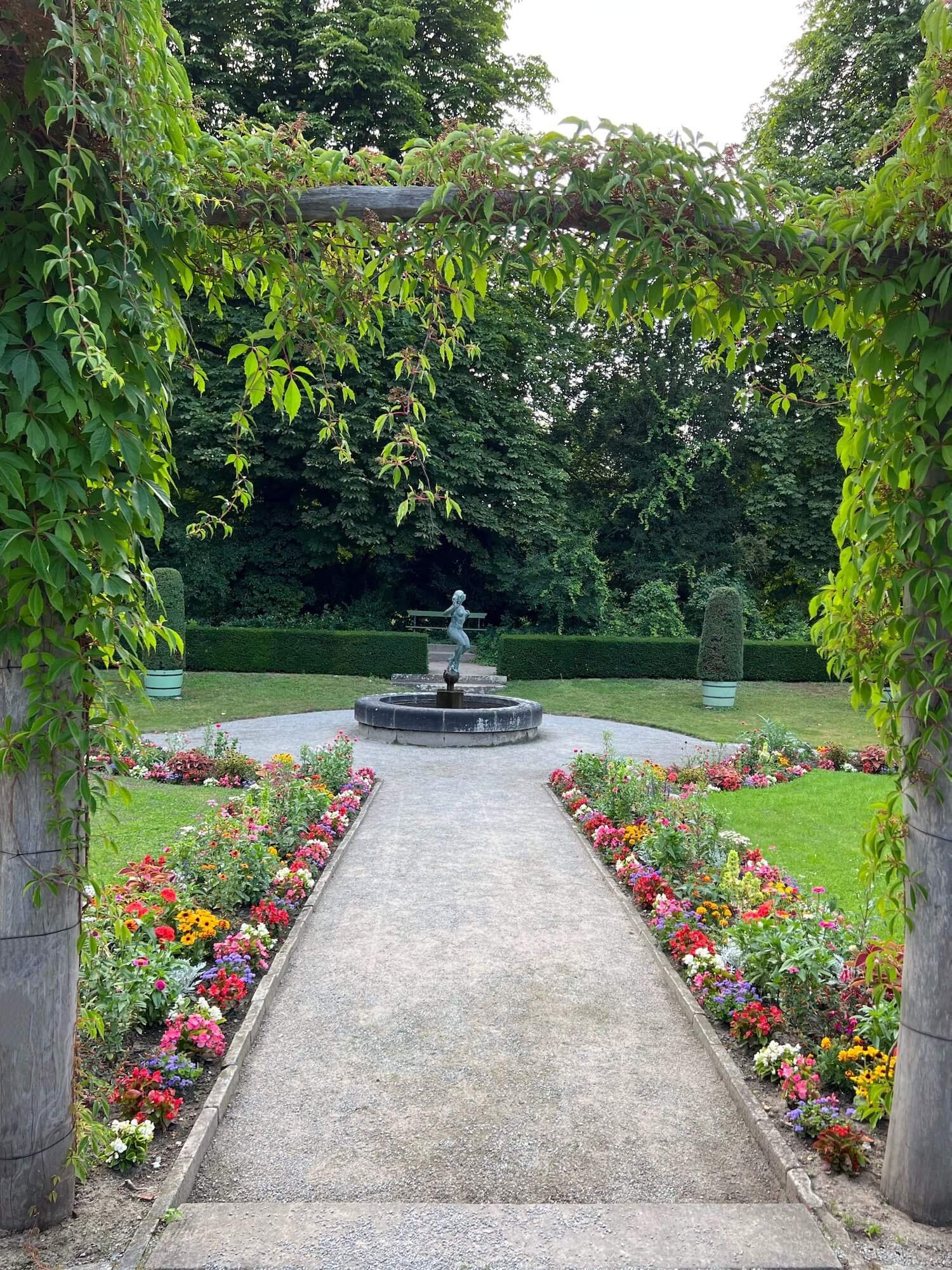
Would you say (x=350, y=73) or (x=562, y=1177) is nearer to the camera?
(x=562, y=1177)

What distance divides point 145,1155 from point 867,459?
3195mm

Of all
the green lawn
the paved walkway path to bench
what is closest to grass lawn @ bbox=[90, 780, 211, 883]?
the paved walkway path to bench

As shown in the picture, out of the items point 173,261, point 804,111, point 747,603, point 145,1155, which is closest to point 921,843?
point 145,1155

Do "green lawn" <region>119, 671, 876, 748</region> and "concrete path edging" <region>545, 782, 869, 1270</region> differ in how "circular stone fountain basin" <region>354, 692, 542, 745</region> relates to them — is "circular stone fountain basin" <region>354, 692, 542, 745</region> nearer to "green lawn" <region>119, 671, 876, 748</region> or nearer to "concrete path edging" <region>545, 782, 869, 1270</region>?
"green lawn" <region>119, 671, 876, 748</region>

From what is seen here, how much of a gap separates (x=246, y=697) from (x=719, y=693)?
8.32 m

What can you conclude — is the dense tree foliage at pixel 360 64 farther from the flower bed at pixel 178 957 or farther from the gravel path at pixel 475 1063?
the gravel path at pixel 475 1063

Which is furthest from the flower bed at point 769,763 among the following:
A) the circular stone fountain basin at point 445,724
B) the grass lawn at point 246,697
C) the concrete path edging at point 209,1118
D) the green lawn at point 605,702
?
the grass lawn at point 246,697

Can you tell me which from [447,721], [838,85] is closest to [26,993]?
[447,721]

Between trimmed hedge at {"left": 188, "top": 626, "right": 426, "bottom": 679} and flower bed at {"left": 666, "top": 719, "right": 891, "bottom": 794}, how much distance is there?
8308mm

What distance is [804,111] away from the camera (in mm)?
22125

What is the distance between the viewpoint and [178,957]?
4281 millimetres

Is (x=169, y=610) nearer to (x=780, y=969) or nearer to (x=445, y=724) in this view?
(x=445, y=724)

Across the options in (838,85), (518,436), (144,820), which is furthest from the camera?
(518,436)

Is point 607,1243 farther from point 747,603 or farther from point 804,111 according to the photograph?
point 804,111
